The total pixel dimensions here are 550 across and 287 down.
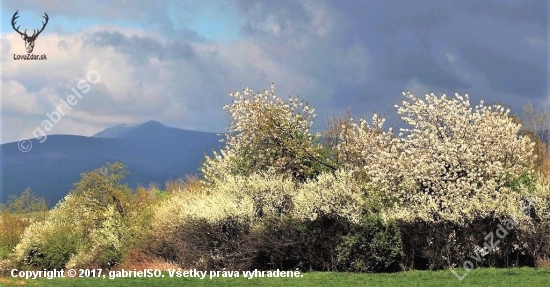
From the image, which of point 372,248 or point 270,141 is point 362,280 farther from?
point 270,141

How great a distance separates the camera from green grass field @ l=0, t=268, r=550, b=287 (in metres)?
19.6

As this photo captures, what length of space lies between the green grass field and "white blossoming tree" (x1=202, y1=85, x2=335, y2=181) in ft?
33.2

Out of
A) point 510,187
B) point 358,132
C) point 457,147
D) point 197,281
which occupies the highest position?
point 358,132

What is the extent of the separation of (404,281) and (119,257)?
713 inches

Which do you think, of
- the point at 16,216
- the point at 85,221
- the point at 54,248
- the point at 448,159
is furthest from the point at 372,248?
the point at 16,216

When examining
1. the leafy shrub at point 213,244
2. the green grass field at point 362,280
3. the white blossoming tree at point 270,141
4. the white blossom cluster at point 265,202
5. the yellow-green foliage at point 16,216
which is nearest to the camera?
the green grass field at point 362,280

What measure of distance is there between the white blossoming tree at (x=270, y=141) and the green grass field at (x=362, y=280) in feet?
33.2

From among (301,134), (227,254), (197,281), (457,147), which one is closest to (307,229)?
(227,254)

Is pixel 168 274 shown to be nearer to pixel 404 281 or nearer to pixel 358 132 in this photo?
pixel 404 281

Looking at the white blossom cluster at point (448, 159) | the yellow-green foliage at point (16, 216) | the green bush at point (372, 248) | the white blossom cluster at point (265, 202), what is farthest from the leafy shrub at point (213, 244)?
the yellow-green foliage at point (16, 216)

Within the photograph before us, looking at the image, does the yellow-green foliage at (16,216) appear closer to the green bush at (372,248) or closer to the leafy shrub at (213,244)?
the leafy shrub at (213,244)

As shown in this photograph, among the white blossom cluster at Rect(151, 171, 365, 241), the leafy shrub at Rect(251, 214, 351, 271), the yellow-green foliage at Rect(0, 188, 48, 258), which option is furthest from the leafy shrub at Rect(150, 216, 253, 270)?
the yellow-green foliage at Rect(0, 188, 48, 258)

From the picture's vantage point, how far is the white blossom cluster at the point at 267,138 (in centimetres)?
3238

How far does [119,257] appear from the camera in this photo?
3294cm
